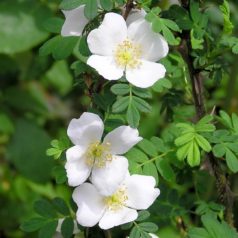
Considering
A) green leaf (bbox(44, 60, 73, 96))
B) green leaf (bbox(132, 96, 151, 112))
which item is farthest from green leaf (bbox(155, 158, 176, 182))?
green leaf (bbox(44, 60, 73, 96))

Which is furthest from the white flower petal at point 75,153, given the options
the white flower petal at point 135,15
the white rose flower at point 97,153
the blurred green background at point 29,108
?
the blurred green background at point 29,108

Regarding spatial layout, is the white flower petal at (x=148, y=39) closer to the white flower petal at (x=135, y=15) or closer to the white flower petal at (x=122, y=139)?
the white flower petal at (x=135, y=15)

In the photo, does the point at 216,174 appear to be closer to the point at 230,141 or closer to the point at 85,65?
the point at 230,141

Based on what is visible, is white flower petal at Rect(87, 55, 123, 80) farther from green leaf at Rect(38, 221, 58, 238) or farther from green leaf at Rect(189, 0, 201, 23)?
green leaf at Rect(38, 221, 58, 238)

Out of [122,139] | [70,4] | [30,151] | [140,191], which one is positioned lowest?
[30,151]

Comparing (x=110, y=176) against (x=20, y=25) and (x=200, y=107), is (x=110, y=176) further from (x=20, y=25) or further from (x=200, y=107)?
(x=20, y=25)

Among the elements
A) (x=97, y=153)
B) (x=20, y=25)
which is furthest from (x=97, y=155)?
(x=20, y=25)
